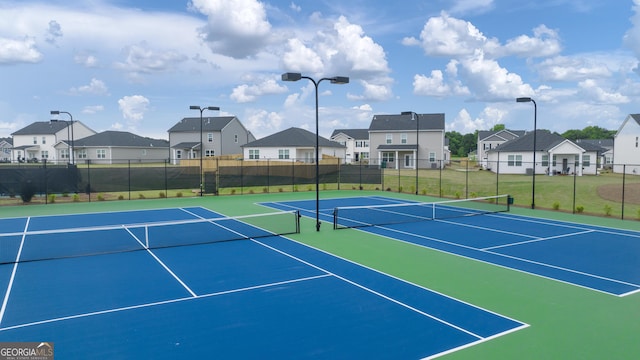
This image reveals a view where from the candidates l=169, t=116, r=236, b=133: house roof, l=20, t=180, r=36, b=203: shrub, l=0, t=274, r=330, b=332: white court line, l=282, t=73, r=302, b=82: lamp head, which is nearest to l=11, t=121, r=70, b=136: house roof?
l=169, t=116, r=236, b=133: house roof

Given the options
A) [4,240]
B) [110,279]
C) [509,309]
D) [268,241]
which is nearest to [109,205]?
[4,240]

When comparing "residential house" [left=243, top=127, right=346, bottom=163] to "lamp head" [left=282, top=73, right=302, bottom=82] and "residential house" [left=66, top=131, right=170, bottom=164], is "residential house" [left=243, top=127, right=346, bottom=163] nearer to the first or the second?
"residential house" [left=66, top=131, right=170, bottom=164]

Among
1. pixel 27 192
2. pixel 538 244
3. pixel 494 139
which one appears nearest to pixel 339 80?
pixel 538 244

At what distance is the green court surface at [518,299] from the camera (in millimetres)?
6977

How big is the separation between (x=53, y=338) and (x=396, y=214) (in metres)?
16.7

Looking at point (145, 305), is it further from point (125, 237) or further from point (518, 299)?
point (125, 237)

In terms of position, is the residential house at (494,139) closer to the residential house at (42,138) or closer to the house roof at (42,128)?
the residential house at (42,138)

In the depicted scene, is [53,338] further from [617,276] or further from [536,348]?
[617,276]

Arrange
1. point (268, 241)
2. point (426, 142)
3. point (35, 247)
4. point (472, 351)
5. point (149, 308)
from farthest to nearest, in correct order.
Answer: point (426, 142), point (268, 241), point (35, 247), point (149, 308), point (472, 351)

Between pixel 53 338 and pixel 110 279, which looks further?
pixel 110 279

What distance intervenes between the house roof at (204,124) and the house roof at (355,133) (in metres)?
27.8

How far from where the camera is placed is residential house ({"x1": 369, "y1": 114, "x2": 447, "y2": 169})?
59250 mm

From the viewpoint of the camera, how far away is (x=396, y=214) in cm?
2206

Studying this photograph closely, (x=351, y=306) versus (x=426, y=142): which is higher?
(x=426, y=142)
